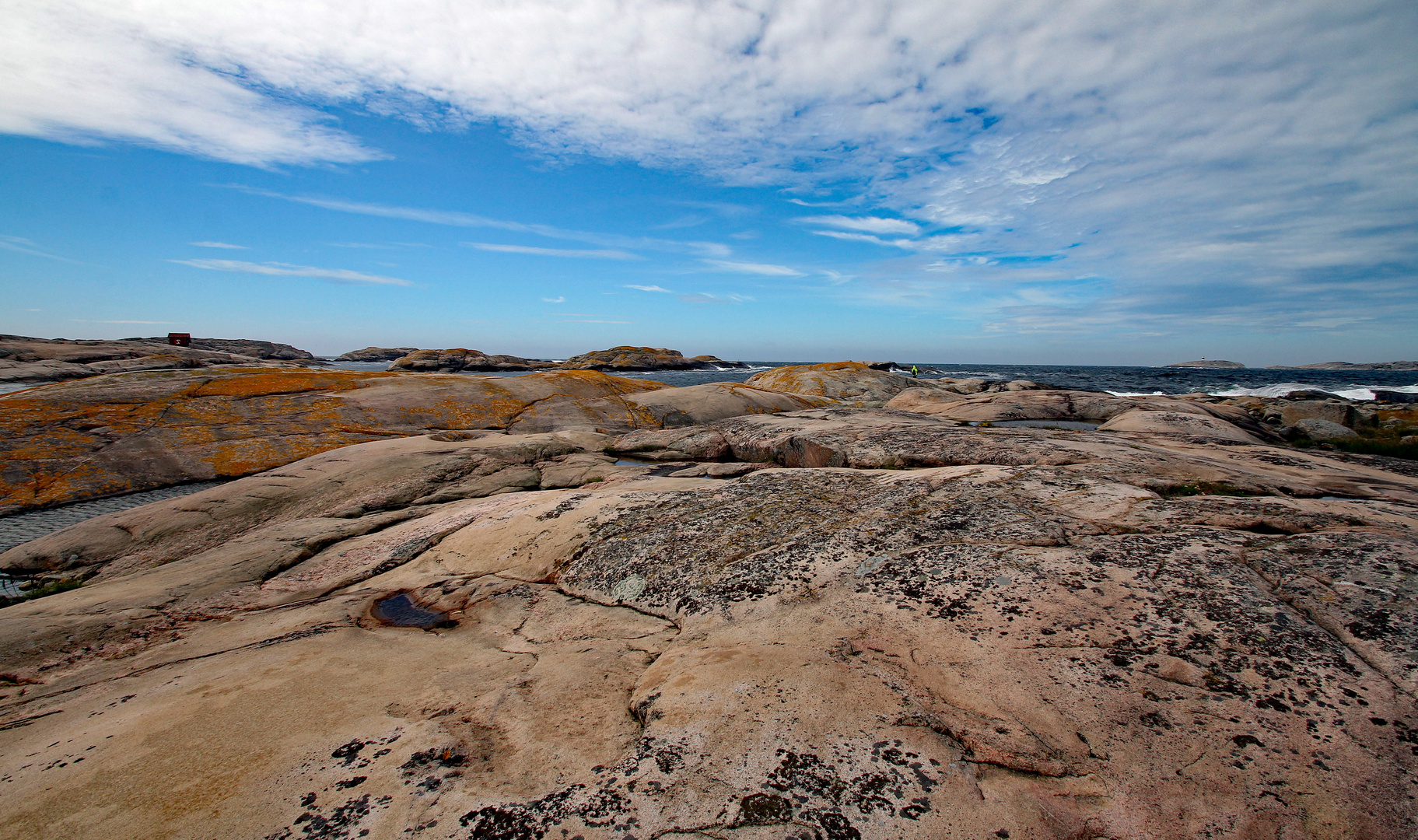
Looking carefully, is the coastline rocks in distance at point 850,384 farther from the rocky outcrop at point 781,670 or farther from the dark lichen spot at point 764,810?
the dark lichen spot at point 764,810

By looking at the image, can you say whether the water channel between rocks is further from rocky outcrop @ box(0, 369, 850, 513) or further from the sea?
the sea

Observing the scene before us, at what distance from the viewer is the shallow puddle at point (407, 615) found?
516 centimetres

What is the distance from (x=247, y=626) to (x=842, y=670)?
5.57 meters

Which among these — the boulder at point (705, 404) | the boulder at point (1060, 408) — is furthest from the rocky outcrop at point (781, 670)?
the boulder at point (705, 404)

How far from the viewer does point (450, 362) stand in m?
71.0

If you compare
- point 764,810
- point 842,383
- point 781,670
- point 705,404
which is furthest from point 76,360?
point 764,810

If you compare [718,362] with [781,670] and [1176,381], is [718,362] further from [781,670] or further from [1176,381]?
[781,670]

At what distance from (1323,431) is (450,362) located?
77.5m

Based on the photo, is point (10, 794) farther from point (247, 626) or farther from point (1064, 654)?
point (1064, 654)

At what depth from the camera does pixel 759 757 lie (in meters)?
2.84

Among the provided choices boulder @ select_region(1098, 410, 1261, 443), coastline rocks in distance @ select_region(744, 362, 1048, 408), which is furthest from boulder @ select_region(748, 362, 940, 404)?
boulder @ select_region(1098, 410, 1261, 443)

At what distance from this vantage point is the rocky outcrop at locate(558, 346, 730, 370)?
7494 centimetres

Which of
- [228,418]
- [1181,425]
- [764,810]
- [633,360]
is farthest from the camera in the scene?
[633,360]

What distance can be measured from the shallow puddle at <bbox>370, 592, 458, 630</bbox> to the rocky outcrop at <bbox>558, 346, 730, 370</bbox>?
210 feet
